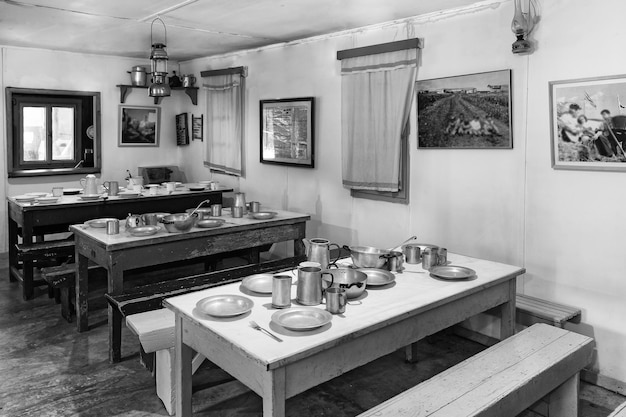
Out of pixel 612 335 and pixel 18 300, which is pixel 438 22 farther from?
pixel 18 300

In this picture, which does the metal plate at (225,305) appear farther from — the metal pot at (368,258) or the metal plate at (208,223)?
the metal plate at (208,223)

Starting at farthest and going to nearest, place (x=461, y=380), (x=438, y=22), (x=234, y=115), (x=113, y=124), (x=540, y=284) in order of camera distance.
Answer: (x=113, y=124) < (x=234, y=115) < (x=438, y=22) < (x=540, y=284) < (x=461, y=380)

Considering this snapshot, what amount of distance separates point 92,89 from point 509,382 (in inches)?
283

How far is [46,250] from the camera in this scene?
204 inches

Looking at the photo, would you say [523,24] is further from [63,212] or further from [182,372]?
[63,212]

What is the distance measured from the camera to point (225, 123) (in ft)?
24.4

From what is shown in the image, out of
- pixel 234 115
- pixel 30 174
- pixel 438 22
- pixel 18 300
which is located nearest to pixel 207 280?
pixel 18 300

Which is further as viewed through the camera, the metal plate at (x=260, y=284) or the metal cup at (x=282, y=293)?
the metal plate at (x=260, y=284)

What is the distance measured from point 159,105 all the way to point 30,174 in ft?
7.41

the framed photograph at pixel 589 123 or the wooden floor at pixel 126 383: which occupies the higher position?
the framed photograph at pixel 589 123

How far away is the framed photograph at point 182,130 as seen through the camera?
844cm

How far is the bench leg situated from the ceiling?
3.02 meters

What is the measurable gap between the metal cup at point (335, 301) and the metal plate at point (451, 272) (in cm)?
90

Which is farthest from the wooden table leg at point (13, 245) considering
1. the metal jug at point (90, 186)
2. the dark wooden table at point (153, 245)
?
the dark wooden table at point (153, 245)
